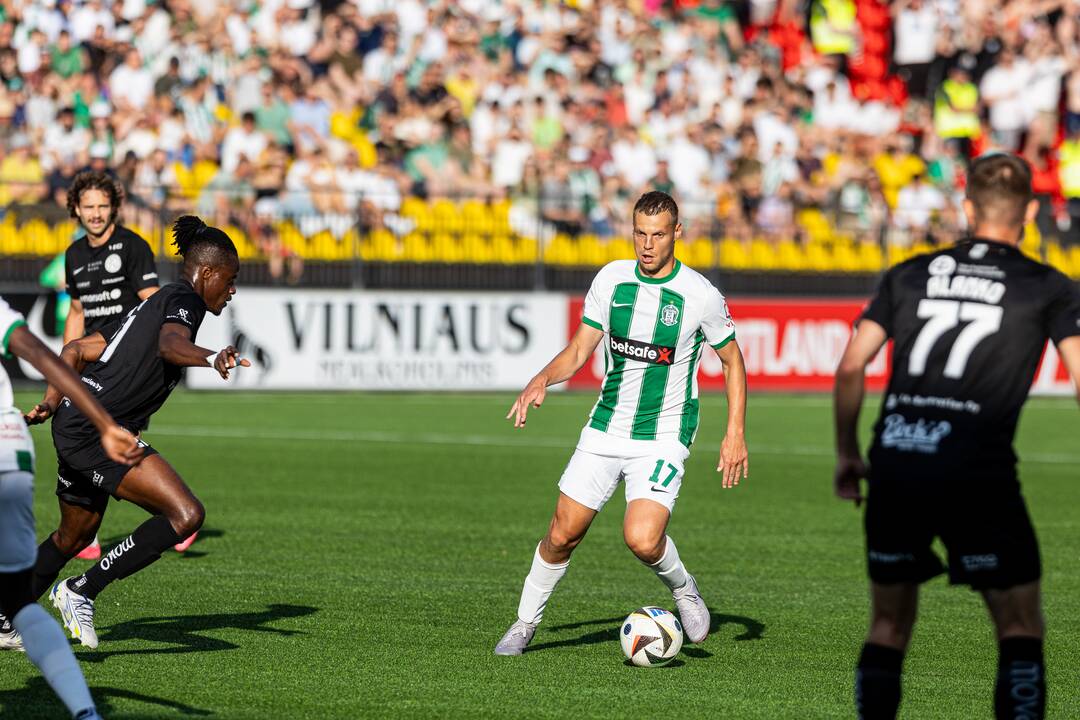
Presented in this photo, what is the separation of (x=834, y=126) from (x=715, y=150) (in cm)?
343

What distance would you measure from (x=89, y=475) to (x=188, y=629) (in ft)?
3.67

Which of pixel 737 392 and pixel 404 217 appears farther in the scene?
pixel 404 217

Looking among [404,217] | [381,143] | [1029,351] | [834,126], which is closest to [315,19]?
[381,143]

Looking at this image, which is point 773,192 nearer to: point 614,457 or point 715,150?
point 715,150

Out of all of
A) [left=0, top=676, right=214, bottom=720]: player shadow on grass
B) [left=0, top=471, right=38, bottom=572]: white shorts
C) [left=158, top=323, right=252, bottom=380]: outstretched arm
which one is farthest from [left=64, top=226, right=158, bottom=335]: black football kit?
[left=0, top=471, right=38, bottom=572]: white shorts

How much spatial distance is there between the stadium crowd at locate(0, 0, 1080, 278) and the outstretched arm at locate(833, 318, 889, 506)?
17187 mm

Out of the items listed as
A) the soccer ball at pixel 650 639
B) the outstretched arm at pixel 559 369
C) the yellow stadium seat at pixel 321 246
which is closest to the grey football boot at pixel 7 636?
the outstretched arm at pixel 559 369

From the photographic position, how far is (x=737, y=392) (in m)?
7.80

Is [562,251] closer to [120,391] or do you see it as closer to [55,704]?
[120,391]

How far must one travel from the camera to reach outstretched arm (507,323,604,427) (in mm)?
7395

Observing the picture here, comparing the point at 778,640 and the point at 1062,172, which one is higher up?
the point at 1062,172

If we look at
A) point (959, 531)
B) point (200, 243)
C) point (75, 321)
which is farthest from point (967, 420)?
point (75, 321)

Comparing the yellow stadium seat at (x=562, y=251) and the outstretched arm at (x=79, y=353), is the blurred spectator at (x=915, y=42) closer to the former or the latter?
the yellow stadium seat at (x=562, y=251)

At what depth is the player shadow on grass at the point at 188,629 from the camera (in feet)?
25.0
